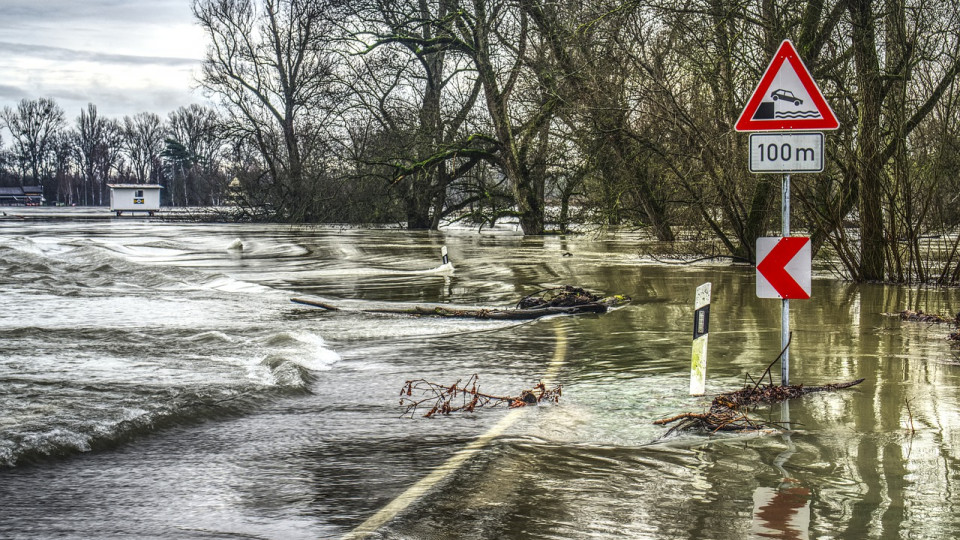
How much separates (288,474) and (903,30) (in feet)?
43.6

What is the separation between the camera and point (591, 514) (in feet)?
15.0

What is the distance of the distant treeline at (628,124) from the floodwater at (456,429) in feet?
8.50

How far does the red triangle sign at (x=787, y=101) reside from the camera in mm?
7539

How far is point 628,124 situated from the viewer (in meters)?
21.2

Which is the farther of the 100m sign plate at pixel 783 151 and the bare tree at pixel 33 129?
the bare tree at pixel 33 129

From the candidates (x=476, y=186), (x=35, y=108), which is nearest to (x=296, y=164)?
(x=476, y=186)

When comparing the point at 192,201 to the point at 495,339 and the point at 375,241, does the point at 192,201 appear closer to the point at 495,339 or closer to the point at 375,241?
the point at 375,241

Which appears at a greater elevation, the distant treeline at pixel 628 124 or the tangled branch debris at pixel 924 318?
the distant treeline at pixel 628 124

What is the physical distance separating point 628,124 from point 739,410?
15152 mm

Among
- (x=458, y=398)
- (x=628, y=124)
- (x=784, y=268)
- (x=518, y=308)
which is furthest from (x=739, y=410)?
(x=628, y=124)

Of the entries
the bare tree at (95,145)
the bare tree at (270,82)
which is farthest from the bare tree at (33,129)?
the bare tree at (270,82)

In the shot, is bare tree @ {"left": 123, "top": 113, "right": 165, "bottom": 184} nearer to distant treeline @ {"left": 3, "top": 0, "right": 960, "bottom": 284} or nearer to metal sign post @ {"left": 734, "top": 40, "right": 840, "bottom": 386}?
distant treeline @ {"left": 3, "top": 0, "right": 960, "bottom": 284}

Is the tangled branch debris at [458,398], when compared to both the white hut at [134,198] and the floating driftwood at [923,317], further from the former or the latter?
the white hut at [134,198]

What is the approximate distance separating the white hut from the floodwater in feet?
254
